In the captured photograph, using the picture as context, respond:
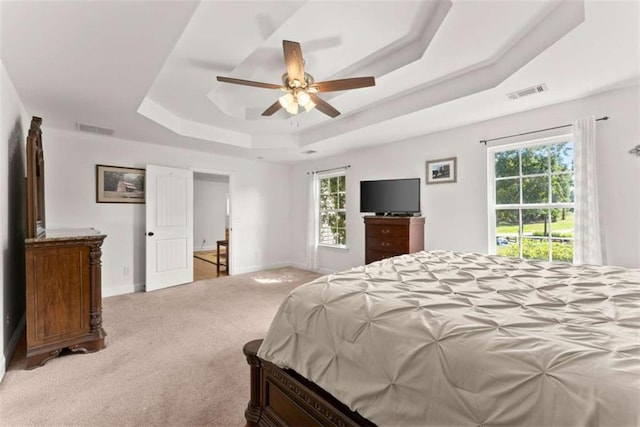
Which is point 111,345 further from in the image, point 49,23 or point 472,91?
point 472,91

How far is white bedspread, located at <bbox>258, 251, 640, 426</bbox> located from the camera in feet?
2.48

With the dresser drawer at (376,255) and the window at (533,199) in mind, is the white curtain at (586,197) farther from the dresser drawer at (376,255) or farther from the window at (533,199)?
the dresser drawer at (376,255)

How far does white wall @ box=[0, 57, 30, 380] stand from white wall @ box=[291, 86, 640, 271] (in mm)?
4322

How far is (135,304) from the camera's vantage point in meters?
3.86

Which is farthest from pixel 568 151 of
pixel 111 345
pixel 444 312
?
pixel 111 345

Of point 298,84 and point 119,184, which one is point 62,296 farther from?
point 298,84

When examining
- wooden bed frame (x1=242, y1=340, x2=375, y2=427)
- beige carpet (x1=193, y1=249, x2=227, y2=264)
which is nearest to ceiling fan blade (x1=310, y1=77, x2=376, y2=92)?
wooden bed frame (x1=242, y1=340, x2=375, y2=427)

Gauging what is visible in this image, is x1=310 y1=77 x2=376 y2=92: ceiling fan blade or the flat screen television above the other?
x1=310 y1=77 x2=376 y2=92: ceiling fan blade

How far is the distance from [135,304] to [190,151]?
2.68m

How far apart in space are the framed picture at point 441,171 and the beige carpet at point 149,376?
9.42 feet

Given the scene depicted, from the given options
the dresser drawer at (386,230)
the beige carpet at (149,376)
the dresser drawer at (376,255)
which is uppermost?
the dresser drawer at (386,230)

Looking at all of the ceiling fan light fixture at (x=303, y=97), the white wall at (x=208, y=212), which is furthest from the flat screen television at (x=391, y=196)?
the white wall at (x=208, y=212)

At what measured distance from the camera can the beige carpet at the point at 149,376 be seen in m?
1.76

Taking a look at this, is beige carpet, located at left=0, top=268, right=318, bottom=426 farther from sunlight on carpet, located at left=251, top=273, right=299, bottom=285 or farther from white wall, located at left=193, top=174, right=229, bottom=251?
white wall, located at left=193, top=174, right=229, bottom=251
